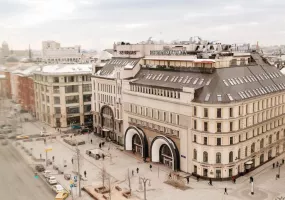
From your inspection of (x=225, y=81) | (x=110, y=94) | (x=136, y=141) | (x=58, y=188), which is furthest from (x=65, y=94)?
(x=225, y=81)

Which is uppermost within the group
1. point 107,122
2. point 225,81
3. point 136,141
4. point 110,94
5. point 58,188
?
point 225,81

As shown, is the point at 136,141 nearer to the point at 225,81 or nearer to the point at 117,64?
the point at 117,64

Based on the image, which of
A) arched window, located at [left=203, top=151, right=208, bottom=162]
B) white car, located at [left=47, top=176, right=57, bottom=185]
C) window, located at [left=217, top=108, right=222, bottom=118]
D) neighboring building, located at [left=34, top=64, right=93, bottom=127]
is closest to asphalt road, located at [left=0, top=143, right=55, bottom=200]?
white car, located at [left=47, top=176, right=57, bottom=185]

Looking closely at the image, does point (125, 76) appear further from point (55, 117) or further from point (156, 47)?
point (55, 117)

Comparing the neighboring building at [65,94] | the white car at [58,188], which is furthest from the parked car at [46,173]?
the neighboring building at [65,94]

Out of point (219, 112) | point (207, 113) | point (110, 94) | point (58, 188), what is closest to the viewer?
point (58, 188)

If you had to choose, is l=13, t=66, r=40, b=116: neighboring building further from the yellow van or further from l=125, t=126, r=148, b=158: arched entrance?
the yellow van
